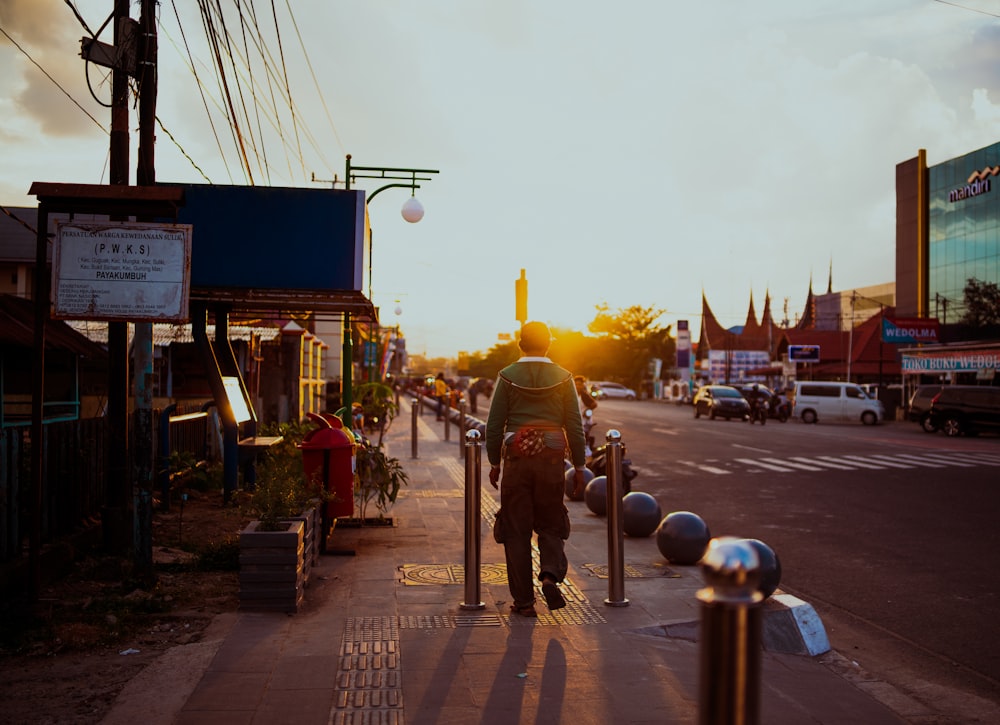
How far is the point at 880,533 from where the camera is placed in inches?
407

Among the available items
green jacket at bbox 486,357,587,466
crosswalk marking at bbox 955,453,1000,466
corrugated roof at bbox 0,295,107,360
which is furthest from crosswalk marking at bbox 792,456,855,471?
corrugated roof at bbox 0,295,107,360

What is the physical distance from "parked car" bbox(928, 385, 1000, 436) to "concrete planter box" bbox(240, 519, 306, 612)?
28.9m

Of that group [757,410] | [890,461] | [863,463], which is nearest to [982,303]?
[757,410]

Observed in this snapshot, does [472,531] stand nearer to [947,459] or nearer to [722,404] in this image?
[947,459]

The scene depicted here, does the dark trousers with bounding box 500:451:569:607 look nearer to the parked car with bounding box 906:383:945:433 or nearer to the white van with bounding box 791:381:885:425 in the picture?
the parked car with bounding box 906:383:945:433

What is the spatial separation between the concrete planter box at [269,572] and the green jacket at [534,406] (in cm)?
143

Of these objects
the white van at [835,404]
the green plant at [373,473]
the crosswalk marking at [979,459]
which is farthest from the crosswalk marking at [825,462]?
the white van at [835,404]

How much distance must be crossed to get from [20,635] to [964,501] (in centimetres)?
1204

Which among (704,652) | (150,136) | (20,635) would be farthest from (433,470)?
(704,652)

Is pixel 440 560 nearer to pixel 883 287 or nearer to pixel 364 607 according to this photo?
pixel 364 607

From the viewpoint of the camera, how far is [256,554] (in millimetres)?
5906

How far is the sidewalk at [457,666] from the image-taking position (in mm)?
4176

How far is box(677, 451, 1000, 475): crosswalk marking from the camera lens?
18094mm

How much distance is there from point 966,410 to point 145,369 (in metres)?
29.3
